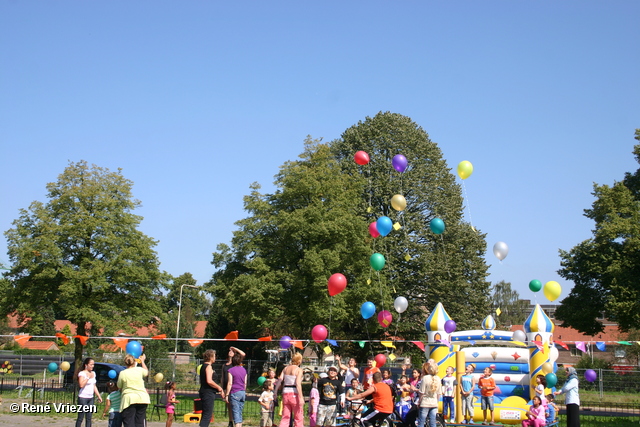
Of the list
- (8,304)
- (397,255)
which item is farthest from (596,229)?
(8,304)

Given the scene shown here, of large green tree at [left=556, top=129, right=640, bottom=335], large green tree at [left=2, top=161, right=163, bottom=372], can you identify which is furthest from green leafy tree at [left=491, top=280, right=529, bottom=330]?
large green tree at [left=2, top=161, right=163, bottom=372]

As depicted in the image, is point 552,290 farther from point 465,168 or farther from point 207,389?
point 207,389

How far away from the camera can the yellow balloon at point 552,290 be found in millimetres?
17538

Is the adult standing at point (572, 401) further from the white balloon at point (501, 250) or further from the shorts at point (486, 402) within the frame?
the white balloon at point (501, 250)

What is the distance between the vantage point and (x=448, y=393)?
16.4 metres

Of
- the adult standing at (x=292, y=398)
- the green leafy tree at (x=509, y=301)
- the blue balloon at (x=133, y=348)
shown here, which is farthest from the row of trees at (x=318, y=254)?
the green leafy tree at (x=509, y=301)

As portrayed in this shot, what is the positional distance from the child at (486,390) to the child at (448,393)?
→ 0.75 m

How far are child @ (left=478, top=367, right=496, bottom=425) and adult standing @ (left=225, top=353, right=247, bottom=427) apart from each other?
7.95 m

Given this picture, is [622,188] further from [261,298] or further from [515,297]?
[515,297]

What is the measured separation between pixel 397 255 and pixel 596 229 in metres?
11.7

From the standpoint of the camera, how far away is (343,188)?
108 ft

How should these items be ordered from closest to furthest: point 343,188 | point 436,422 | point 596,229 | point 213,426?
1. point 436,422
2. point 213,426
3. point 343,188
4. point 596,229

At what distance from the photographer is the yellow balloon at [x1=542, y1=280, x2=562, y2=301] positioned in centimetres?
1754

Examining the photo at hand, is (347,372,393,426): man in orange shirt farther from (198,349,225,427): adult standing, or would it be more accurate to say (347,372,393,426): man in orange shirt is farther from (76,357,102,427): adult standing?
(76,357,102,427): adult standing
